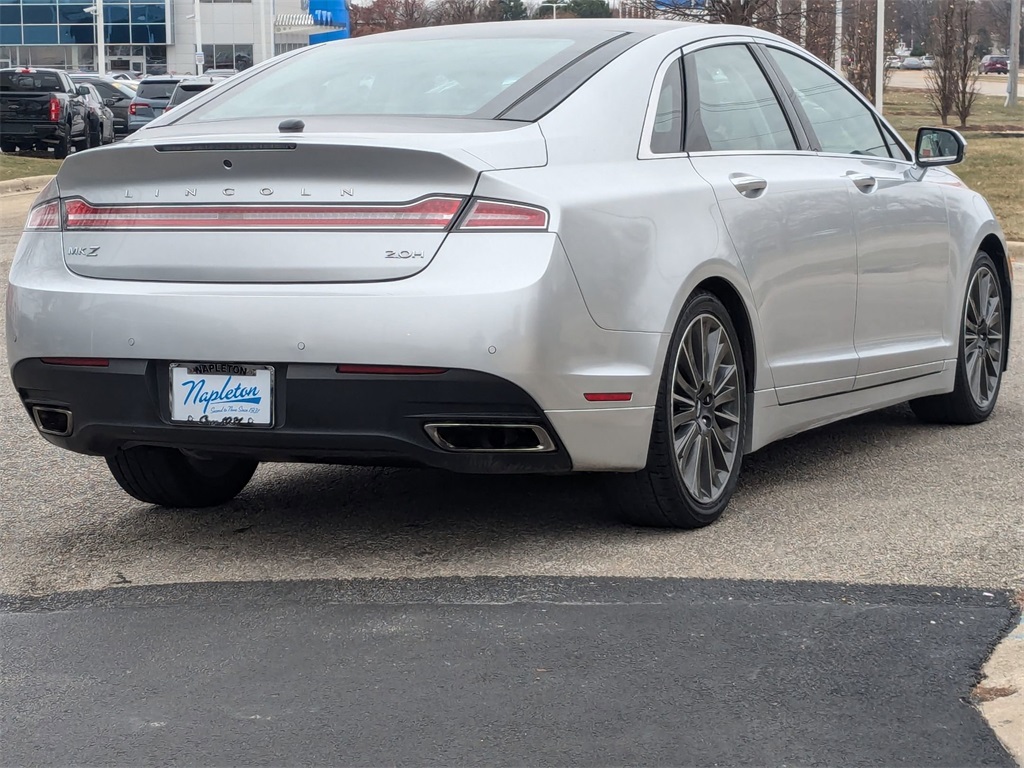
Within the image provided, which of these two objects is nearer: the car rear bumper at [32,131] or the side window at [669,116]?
the side window at [669,116]

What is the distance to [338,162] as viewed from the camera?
423 cm

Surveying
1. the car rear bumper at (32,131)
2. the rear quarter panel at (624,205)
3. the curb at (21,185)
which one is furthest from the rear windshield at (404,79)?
the car rear bumper at (32,131)

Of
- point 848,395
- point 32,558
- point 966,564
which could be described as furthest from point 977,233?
point 32,558

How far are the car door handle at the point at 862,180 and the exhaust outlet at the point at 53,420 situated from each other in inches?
117

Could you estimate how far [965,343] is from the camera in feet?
22.4

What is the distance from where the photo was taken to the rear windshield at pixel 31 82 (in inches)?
1167

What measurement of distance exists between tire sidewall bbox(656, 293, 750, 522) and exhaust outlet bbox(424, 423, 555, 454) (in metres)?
0.46

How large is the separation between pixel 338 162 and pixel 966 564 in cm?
211

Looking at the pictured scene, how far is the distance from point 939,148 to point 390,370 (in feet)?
11.3

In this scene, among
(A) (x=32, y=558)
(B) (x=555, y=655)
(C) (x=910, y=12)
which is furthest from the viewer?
(C) (x=910, y=12)

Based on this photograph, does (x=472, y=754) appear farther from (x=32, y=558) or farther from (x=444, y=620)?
(x=32, y=558)

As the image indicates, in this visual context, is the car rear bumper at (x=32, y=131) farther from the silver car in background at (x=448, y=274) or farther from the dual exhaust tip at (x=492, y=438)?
the dual exhaust tip at (x=492, y=438)

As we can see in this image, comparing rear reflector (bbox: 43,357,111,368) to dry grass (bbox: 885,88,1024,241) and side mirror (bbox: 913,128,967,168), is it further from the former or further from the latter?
dry grass (bbox: 885,88,1024,241)

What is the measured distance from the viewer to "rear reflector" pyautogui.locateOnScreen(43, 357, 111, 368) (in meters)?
4.44
